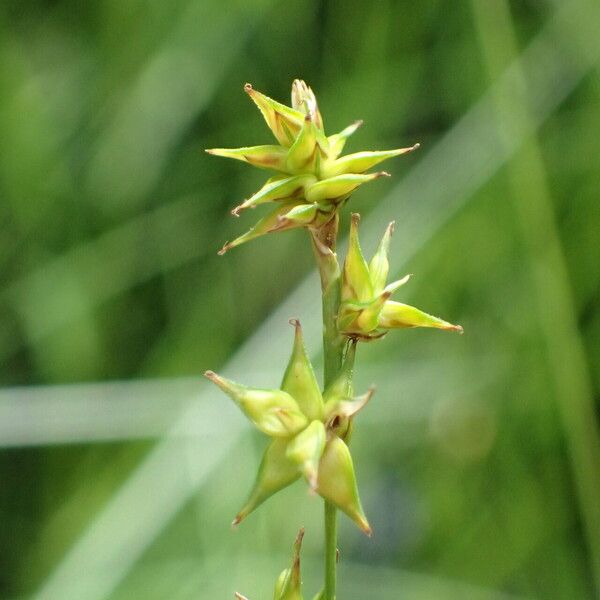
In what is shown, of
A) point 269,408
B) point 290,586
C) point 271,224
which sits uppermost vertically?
point 271,224

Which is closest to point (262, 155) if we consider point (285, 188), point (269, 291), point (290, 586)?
point (285, 188)

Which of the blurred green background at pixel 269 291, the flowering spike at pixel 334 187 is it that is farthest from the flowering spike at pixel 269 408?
the blurred green background at pixel 269 291

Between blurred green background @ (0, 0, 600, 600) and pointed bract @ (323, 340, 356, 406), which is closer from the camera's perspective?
pointed bract @ (323, 340, 356, 406)

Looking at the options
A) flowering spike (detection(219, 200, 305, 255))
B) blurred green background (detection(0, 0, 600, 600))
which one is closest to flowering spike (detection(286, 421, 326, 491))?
flowering spike (detection(219, 200, 305, 255))

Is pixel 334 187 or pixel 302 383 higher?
pixel 334 187

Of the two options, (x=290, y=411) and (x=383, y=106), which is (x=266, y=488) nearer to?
(x=290, y=411)

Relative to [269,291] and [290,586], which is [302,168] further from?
[269,291]

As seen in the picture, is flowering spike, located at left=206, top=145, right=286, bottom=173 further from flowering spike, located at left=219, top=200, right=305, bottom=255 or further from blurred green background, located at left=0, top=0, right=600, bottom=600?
blurred green background, located at left=0, top=0, right=600, bottom=600

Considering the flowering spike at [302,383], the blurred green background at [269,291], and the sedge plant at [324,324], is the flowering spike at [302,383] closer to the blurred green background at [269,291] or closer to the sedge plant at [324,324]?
the sedge plant at [324,324]
